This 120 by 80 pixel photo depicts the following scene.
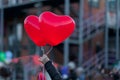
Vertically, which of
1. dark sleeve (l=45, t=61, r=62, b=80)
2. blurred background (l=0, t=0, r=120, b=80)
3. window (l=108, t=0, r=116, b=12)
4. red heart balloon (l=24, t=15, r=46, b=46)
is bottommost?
blurred background (l=0, t=0, r=120, b=80)

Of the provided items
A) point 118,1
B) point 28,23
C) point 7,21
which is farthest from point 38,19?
point 7,21

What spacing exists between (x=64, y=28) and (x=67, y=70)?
30.0ft

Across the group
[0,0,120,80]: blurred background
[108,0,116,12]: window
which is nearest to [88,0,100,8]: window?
[0,0,120,80]: blurred background

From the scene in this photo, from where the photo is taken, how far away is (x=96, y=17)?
1888cm

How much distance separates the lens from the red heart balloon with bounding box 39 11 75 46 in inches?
204

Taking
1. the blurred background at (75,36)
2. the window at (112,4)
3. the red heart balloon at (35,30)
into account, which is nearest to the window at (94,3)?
the blurred background at (75,36)

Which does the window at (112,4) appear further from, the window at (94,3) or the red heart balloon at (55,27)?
the red heart balloon at (55,27)

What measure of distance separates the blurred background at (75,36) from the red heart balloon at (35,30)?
31.4ft

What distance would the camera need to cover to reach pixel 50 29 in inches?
204

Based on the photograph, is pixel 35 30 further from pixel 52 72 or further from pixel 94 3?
pixel 94 3

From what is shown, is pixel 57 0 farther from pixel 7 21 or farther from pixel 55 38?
pixel 55 38

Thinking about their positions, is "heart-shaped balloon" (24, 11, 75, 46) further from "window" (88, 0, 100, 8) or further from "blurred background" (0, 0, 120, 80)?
"window" (88, 0, 100, 8)

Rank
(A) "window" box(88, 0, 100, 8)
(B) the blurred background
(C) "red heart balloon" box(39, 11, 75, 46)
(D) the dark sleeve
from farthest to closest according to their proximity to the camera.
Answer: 1. (A) "window" box(88, 0, 100, 8)
2. (B) the blurred background
3. (C) "red heart balloon" box(39, 11, 75, 46)
4. (D) the dark sleeve

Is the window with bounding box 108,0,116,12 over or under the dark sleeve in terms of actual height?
under
